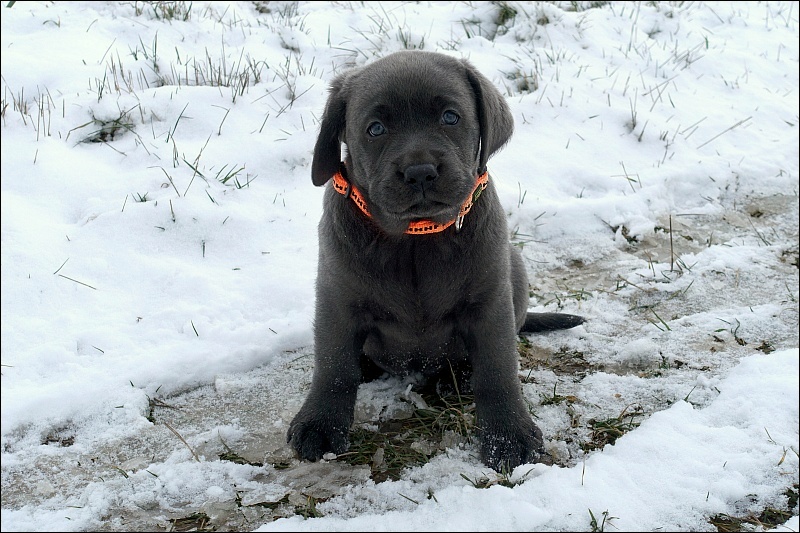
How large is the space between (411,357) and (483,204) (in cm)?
71

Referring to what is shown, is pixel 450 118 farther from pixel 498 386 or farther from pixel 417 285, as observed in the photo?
pixel 498 386

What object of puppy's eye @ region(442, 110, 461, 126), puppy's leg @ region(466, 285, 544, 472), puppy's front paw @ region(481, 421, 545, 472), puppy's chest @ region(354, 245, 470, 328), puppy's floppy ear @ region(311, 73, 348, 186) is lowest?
puppy's front paw @ region(481, 421, 545, 472)

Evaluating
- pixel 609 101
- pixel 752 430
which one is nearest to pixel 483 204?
pixel 752 430

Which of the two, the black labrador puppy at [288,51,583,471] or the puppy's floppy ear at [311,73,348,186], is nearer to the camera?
the black labrador puppy at [288,51,583,471]

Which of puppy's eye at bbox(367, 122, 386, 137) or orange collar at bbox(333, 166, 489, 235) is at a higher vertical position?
puppy's eye at bbox(367, 122, 386, 137)

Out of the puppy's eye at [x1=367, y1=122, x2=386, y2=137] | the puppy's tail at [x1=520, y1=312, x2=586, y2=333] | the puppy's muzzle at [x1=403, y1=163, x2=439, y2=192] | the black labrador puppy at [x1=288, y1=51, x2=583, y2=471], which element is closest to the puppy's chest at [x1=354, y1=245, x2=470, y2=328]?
the black labrador puppy at [x1=288, y1=51, x2=583, y2=471]

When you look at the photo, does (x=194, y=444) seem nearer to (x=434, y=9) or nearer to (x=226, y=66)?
(x=226, y=66)

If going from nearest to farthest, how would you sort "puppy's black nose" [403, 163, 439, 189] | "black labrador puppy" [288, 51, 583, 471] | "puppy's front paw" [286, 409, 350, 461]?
"puppy's black nose" [403, 163, 439, 189]
"black labrador puppy" [288, 51, 583, 471]
"puppy's front paw" [286, 409, 350, 461]

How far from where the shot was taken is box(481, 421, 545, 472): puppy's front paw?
2.95m

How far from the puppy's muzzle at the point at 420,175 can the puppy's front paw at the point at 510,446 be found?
991mm

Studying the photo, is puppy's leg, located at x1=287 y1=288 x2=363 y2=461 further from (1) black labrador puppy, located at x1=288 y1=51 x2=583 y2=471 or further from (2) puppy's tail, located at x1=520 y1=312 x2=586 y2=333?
(2) puppy's tail, located at x1=520 y1=312 x2=586 y2=333

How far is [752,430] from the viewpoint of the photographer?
115 inches

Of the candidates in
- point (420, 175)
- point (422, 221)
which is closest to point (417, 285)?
point (422, 221)

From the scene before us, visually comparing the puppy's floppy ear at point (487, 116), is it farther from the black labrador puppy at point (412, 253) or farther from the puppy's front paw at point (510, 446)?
the puppy's front paw at point (510, 446)
